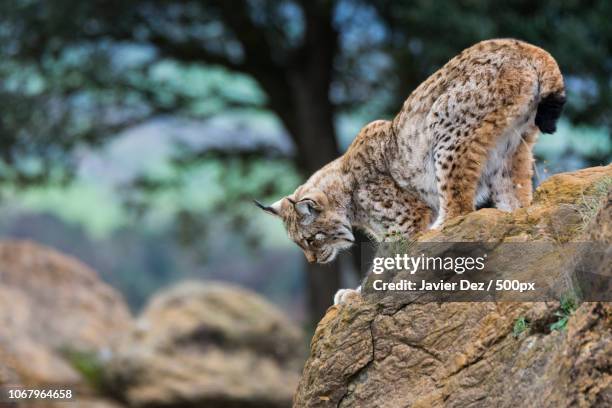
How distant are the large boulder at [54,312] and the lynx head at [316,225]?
28.6ft


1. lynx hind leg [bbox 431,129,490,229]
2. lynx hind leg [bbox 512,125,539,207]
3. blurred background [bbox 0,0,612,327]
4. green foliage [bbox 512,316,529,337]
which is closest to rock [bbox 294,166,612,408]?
green foliage [bbox 512,316,529,337]

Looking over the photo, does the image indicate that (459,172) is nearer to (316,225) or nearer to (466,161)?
(466,161)

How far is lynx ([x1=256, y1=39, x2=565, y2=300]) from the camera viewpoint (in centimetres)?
711

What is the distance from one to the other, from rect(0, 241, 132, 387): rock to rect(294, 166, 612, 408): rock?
10.5 metres

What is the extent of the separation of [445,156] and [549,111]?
79 cm

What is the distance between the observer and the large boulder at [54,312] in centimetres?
1653

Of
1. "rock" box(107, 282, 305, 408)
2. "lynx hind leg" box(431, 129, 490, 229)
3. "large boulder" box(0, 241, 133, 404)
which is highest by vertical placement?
"large boulder" box(0, 241, 133, 404)

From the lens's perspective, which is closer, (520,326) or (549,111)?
(520,326)

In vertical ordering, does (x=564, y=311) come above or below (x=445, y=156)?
below

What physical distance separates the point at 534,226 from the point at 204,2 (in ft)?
45.9

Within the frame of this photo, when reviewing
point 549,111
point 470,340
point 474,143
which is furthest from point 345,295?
point 549,111

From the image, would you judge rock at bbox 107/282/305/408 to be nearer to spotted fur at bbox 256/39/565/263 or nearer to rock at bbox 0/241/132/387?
rock at bbox 0/241/132/387

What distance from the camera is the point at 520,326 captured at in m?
5.95

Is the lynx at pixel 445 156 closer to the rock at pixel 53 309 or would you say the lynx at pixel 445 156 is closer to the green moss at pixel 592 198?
the green moss at pixel 592 198
